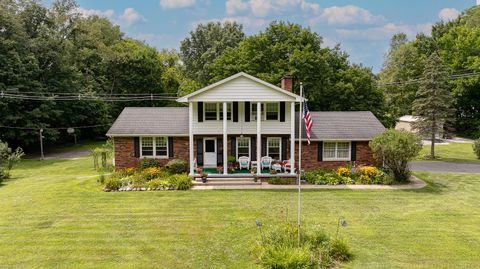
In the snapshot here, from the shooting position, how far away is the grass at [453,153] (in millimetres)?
30500

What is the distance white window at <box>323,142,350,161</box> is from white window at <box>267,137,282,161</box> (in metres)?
2.75

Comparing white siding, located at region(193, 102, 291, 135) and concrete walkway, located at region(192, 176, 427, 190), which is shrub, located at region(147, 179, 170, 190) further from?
white siding, located at region(193, 102, 291, 135)

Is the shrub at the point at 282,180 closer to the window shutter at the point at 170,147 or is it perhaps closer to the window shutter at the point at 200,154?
the window shutter at the point at 200,154

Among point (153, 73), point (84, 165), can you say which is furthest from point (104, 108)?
point (84, 165)

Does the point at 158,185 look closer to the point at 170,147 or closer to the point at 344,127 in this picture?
the point at 170,147

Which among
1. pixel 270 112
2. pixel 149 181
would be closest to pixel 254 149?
pixel 270 112

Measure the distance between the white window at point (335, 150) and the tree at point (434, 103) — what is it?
12.2 metres

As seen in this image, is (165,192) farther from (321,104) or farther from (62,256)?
(321,104)

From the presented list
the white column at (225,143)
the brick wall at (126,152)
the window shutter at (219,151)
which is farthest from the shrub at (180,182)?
the window shutter at (219,151)

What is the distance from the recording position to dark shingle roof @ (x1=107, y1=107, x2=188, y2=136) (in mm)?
22016

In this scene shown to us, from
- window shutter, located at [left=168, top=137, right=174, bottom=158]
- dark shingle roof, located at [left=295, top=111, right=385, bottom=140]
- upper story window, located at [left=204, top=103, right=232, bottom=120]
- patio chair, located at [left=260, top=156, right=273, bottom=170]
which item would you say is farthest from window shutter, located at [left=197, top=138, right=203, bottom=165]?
dark shingle roof, located at [left=295, top=111, right=385, bottom=140]

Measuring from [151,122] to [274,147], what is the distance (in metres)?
7.81

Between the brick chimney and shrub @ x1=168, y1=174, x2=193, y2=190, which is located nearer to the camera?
shrub @ x1=168, y1=174, x2=193, y2=190

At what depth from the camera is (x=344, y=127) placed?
905 inches
